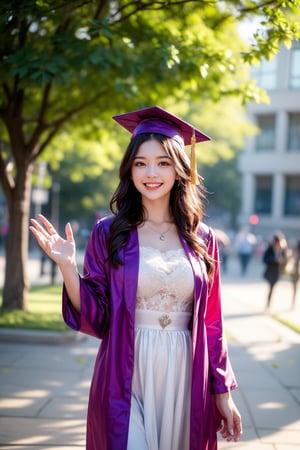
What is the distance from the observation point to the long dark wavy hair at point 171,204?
→ 2.67 meters

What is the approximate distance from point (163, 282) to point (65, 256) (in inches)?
19.2

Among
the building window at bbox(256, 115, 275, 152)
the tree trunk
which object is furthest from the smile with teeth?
the building window at bbox(256, 115, 275, 152)

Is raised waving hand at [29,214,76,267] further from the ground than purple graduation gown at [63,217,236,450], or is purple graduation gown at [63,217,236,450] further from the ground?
raised waving hand at [29,214,76,267]

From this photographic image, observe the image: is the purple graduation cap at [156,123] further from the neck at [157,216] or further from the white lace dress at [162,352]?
the white lace dress at [162,352]

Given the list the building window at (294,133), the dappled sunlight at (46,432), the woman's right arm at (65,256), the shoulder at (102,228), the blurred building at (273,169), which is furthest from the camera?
the blurred building at (273,169)

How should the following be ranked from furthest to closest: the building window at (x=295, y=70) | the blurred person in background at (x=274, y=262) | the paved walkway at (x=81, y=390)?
the building window at (x=295, y=70) < the blurred person in background at (x=274, y=262) < the paved walkway at (x=81, y=390)

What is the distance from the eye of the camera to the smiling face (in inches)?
105

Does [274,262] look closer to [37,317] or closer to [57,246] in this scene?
[37,317]

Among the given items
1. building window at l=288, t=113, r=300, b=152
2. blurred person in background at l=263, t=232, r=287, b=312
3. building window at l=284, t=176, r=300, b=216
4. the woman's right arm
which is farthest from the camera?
building window at l=284, t=176, r=300, b=216

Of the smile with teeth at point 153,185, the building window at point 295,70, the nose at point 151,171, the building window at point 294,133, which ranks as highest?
the building window at point 295,70

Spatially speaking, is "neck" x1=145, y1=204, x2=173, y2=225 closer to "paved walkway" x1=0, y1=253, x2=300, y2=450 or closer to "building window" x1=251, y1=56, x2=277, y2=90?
"paved walkway" x1=0, y1=253, x2=300, y2=450

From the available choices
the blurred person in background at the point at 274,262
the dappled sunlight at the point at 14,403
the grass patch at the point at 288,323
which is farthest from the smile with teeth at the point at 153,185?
the blurred person in background at the point at 274,262

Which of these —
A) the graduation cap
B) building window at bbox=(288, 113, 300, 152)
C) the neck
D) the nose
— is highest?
building window at bbox=(288, 113, 300, 152)

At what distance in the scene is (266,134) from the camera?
3838 centimetres
